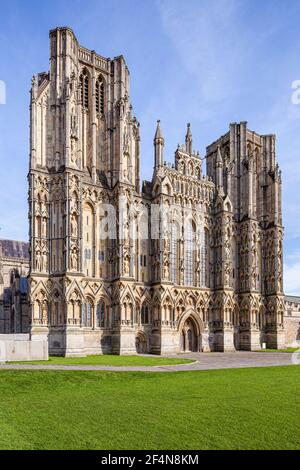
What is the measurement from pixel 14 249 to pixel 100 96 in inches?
1615

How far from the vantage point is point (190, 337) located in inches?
2201

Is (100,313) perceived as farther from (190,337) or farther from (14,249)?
(14,249)

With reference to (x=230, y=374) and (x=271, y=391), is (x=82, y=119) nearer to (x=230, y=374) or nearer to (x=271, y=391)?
(x=230, y=374)

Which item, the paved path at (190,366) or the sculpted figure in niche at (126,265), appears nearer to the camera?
the paved path at (190,366)

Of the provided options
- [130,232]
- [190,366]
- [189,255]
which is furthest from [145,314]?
[190,366]

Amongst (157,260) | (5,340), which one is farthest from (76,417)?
(157,260)

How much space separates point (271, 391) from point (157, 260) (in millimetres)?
32609

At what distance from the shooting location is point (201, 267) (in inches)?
2290

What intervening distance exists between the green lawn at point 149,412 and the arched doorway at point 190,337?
103 feet

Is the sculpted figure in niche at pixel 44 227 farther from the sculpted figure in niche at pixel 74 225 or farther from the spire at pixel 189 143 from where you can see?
the spire at pixel 189 143

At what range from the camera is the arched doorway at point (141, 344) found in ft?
163

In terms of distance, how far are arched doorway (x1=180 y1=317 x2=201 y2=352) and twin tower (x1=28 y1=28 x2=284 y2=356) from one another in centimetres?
18

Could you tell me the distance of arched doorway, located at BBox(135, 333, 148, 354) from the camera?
4966 cm

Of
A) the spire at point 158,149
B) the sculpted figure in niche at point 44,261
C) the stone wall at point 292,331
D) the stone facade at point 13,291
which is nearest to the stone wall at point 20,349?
the sculpted figure in niche at point 44,261
